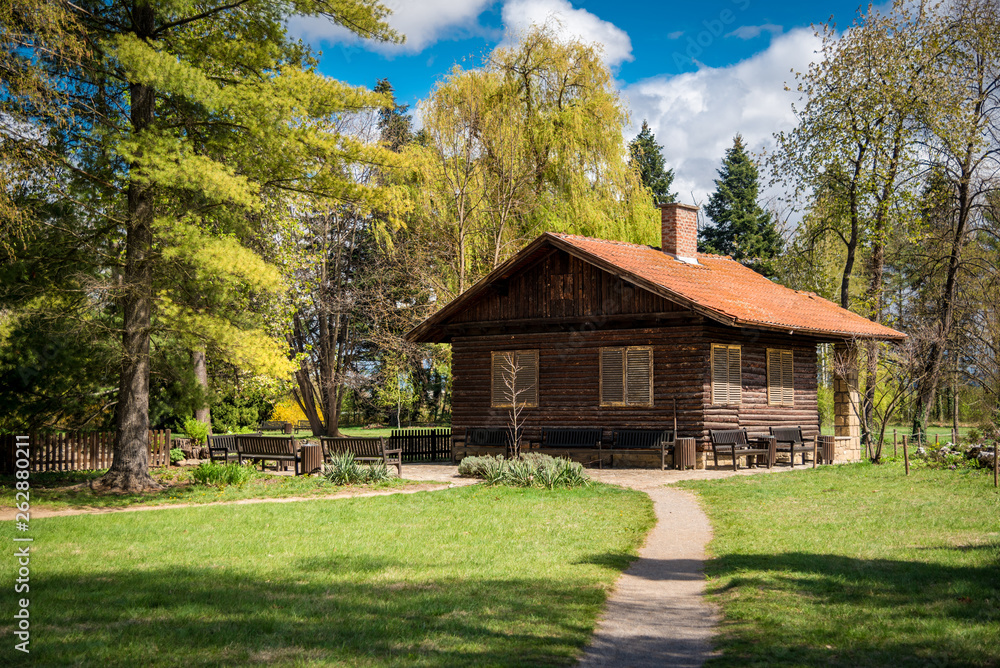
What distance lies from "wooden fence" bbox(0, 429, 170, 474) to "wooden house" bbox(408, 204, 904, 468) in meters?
9.09

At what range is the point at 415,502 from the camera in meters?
14.5

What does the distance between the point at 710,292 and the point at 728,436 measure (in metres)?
3.94

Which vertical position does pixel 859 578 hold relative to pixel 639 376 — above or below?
below

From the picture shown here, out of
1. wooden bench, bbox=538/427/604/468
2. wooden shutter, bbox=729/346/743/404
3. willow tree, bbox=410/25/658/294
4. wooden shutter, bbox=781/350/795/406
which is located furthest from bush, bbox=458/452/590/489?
willow tree, bbox=410/25/658/294

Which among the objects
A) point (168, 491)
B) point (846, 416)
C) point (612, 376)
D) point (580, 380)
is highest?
point (612, 376)

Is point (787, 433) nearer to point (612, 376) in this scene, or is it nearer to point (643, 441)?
point (643, 441)

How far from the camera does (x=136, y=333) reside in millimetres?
16297

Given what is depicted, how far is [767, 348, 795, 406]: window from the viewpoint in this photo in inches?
965

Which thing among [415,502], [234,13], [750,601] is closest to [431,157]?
[234,13]

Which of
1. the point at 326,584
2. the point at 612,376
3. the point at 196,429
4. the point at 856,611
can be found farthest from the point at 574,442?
the point at 856,611

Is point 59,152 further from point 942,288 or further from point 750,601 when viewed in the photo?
point 942,288

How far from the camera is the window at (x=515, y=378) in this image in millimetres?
24719

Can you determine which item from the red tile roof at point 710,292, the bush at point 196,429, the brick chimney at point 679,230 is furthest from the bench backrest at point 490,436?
the bush at point 196,429

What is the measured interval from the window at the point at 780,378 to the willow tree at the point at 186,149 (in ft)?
43.5
